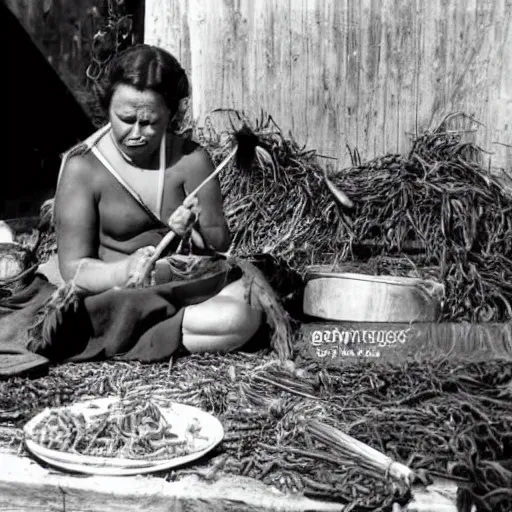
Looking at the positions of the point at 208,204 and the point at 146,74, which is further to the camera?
the point at 208,204

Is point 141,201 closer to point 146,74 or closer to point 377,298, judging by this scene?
point 146,74

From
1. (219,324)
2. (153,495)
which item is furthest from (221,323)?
(153,495)

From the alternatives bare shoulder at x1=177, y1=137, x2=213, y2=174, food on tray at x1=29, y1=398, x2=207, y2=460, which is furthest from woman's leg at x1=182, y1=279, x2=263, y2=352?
food on tray at x1=29, y1=398, x2=207, y2=460

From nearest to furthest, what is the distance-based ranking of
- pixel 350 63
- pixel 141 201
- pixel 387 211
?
1. pixel 141 201
2. pixel 387 211
3. pixel 350 63

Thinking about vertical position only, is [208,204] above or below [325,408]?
above

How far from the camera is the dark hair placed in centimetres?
424

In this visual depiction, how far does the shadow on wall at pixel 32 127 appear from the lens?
7.41m

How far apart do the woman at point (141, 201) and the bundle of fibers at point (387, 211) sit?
1207 millimetres

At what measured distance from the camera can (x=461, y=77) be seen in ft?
19.4

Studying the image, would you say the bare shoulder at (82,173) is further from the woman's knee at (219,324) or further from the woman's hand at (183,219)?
the woman's knee at (219,324)

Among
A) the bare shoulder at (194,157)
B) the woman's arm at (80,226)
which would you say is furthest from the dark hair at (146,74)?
the woman's arm at (80,226)

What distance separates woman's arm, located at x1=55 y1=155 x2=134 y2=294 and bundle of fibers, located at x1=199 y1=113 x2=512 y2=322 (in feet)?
4.98

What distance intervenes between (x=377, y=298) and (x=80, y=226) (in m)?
1.52

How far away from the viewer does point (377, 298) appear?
178 inches
